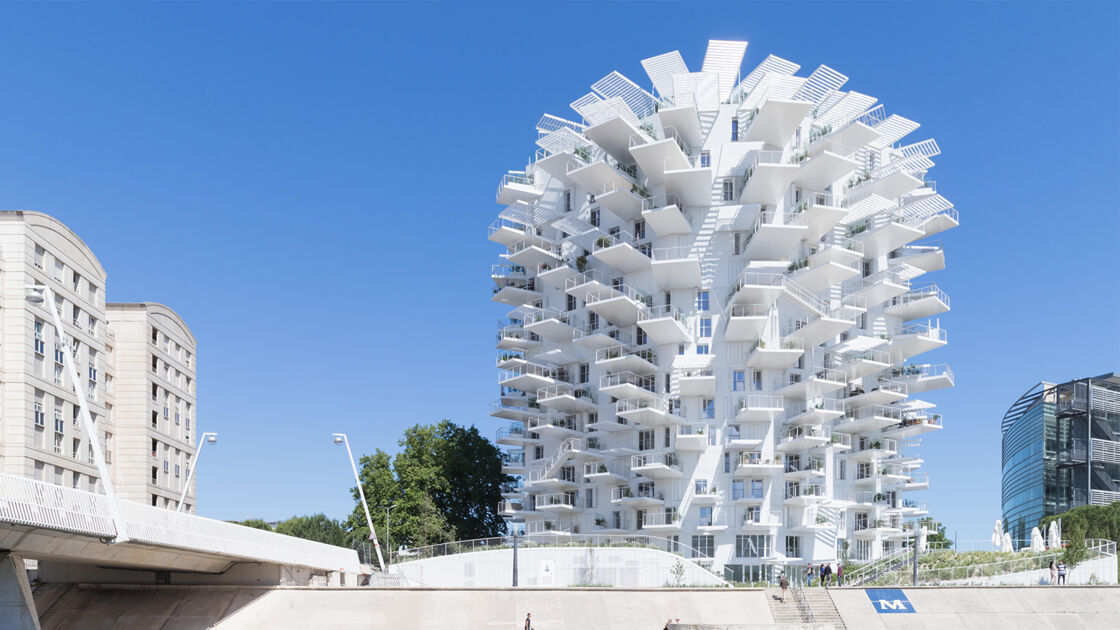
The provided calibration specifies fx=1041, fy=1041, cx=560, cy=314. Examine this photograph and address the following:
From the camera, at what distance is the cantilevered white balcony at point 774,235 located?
6794 centimetres

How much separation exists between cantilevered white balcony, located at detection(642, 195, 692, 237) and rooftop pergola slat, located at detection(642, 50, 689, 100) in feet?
23.8

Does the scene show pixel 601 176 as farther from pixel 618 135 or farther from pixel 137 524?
pixel 137 524

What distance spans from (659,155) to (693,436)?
728 inches

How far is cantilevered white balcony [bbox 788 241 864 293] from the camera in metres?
68.8

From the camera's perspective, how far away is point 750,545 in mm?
66188

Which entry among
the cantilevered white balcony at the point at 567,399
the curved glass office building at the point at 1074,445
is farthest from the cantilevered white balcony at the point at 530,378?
the curved glass office building at the point at 1074,445

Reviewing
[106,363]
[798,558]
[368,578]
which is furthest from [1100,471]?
[106,363]

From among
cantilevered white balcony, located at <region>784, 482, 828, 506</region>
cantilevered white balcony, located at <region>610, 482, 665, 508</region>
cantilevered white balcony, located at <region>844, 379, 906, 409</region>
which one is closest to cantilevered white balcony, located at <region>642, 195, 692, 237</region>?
cantilevered white balcony, located at <region>844, 379, 906, 409</region>

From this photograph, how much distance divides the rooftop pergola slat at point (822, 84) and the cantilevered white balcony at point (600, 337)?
66.3ft

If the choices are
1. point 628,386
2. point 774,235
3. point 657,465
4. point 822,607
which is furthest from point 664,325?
point 822,607

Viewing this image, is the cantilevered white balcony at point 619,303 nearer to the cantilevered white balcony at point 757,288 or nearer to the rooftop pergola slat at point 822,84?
the cantilevered white balcony at point 757,288

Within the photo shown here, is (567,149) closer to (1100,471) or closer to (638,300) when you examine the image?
(638,300)

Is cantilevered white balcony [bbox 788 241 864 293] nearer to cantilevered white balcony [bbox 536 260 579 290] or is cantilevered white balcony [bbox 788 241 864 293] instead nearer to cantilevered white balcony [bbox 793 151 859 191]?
cantilevered white balcony [bbox 793 151 859 191]

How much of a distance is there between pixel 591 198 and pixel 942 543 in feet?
170
